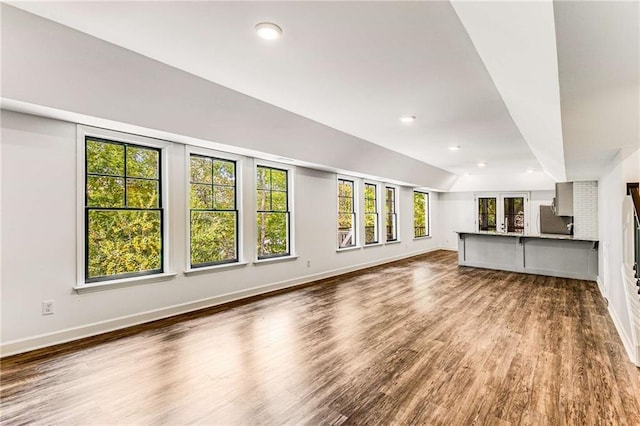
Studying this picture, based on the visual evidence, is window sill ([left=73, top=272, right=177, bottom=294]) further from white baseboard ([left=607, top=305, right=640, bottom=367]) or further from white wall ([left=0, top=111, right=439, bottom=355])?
white baseboard ([left=607, top=305, right=640, bottom=367])

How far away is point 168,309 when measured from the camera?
13.5 ft

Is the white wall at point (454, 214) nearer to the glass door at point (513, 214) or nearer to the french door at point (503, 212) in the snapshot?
the french door at point (503, 212)

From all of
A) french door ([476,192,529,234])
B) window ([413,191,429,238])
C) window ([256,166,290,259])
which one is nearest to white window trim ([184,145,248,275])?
window ([256,166,290,259])

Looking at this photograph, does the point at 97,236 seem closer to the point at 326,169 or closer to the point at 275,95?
the point at 275,95

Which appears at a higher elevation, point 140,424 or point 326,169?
point 326,169

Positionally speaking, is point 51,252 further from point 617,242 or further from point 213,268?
point 617,242

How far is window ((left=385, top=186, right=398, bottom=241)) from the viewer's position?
8906 millimetres

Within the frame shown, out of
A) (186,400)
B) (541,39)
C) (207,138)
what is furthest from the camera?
(207,138)

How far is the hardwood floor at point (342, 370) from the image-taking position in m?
2.11

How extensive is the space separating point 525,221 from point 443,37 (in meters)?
9.51

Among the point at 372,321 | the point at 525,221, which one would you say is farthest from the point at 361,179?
the point at 525,221

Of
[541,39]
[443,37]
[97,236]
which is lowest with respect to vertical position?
[97,236]

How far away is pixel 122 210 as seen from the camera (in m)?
3.79

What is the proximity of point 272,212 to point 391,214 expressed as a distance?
4.46m
